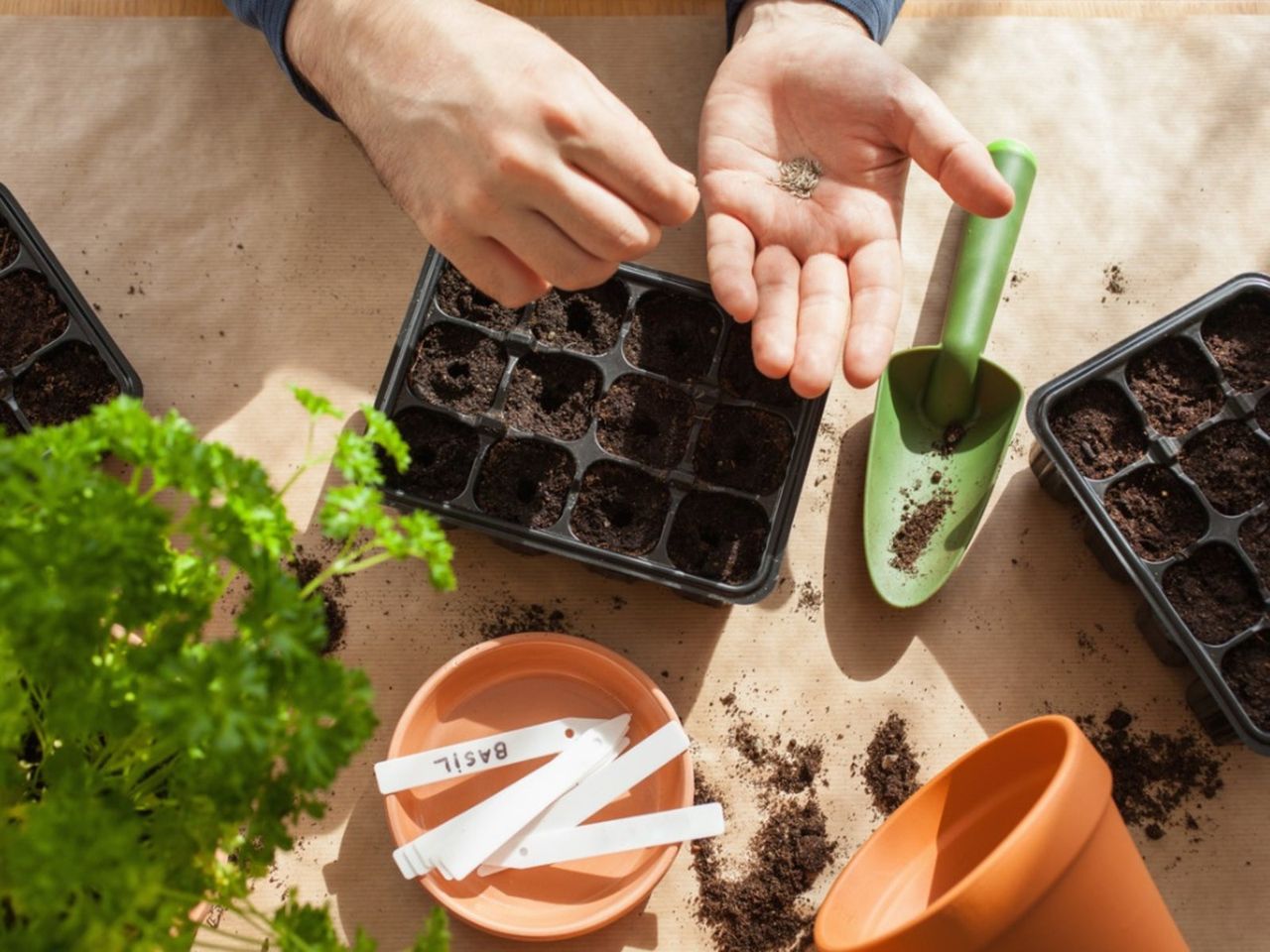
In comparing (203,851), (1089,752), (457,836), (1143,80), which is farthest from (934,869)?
(1143,80)

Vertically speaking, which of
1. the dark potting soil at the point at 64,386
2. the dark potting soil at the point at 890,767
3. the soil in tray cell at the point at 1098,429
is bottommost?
the dark potting soil at the point at 890,767

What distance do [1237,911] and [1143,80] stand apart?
3.63 feet

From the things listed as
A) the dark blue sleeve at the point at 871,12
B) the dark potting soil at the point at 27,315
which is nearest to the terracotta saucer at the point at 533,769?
the dark potting soil at the point at 27,315

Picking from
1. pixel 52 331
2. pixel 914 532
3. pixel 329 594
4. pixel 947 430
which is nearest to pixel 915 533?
pixel 914 532

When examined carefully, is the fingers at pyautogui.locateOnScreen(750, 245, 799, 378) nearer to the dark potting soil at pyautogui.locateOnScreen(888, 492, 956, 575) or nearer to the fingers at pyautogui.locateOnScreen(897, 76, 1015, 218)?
the fingers at pyautogui.locateOnScreen(897, 76, 1015, 218)

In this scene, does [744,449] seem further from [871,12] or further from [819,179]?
[871,12]

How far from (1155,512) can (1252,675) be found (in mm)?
217

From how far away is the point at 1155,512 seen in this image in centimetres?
128

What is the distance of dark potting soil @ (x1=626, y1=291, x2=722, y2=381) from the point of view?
1.26m

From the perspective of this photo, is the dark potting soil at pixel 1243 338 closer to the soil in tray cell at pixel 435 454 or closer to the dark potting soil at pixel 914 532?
the dark potting soil at pixel 914 532

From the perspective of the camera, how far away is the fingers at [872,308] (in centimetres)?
114

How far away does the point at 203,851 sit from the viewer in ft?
2.55

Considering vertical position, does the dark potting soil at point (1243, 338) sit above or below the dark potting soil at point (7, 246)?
above

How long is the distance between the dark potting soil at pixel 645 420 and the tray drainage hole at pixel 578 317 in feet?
0.27
